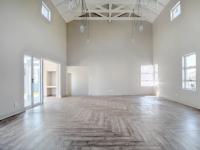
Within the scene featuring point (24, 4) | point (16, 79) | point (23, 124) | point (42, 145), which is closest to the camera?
point (42, 145)

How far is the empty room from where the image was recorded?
10.8 ft

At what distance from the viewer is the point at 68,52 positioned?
11.0m

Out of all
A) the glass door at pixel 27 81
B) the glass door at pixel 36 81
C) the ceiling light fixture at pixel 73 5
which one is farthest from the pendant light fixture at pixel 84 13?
the glass door at pixel 27 81

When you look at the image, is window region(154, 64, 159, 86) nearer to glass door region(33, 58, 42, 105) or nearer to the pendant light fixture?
the pendant light fixture

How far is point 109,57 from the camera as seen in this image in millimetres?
10953

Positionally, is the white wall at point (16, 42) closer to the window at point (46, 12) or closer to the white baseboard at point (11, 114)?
the white baseboard at point (11, 114)

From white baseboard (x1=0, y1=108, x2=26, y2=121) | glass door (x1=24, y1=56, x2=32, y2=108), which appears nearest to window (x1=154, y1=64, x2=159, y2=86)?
glass door (x1=24, y1=56, x2=32, y2=108)

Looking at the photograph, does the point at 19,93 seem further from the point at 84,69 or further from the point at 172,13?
the point at 172,13

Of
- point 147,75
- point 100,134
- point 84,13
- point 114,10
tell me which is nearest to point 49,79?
point 84,13

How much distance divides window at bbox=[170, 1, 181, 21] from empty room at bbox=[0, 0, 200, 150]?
0.15 ft

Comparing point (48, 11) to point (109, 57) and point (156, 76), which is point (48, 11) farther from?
point (156, 76)

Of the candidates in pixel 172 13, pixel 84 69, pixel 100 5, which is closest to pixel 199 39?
pixel 172 13

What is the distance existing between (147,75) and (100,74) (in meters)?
3.08

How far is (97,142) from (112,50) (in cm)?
860
